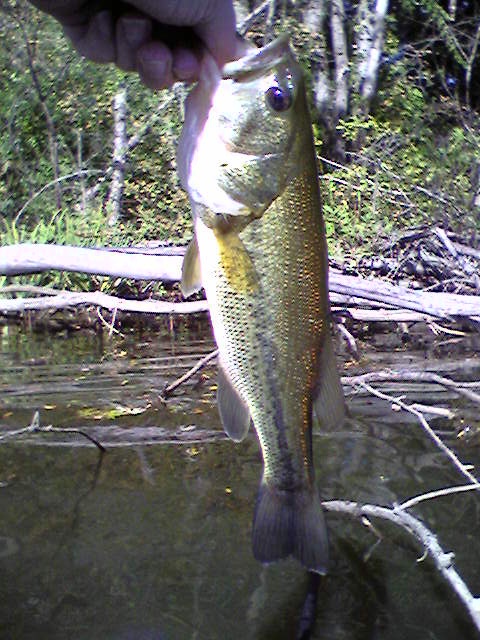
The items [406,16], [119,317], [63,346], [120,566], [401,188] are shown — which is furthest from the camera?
[406,16]

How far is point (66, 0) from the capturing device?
2184mm

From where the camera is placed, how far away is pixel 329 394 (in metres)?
2.02

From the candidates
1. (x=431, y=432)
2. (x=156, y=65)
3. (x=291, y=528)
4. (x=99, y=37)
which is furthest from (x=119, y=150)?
(x=291, y=528)

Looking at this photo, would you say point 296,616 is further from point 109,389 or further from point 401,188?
point 401,188

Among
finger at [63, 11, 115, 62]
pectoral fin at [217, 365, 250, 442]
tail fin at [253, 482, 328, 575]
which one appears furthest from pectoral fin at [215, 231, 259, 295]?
finger at [63, 11, 115, 62]

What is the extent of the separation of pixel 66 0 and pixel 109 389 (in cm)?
478

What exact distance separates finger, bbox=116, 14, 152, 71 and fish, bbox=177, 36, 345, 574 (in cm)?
25

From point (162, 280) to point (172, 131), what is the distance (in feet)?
23.3

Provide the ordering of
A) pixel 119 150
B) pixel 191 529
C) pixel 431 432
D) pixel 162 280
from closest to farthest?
pixel 431 432 → pixel 191 529 → pixel 162 280 → pixel 119 150

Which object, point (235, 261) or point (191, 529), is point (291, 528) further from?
point (191, 529)

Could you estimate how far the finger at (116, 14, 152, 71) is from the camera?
6.81ft

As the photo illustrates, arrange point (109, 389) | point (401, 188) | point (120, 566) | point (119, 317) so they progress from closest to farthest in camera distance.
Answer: point (120, 566), point (109, 389), point (119, 317), point (401, 188)

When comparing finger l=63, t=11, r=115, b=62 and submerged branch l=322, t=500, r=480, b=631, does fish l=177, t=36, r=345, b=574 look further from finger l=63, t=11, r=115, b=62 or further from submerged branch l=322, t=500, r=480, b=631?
submerged branch l=322, t=500, r=480, b=631

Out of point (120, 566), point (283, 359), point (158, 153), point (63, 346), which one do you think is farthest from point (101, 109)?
point (283, 359)
